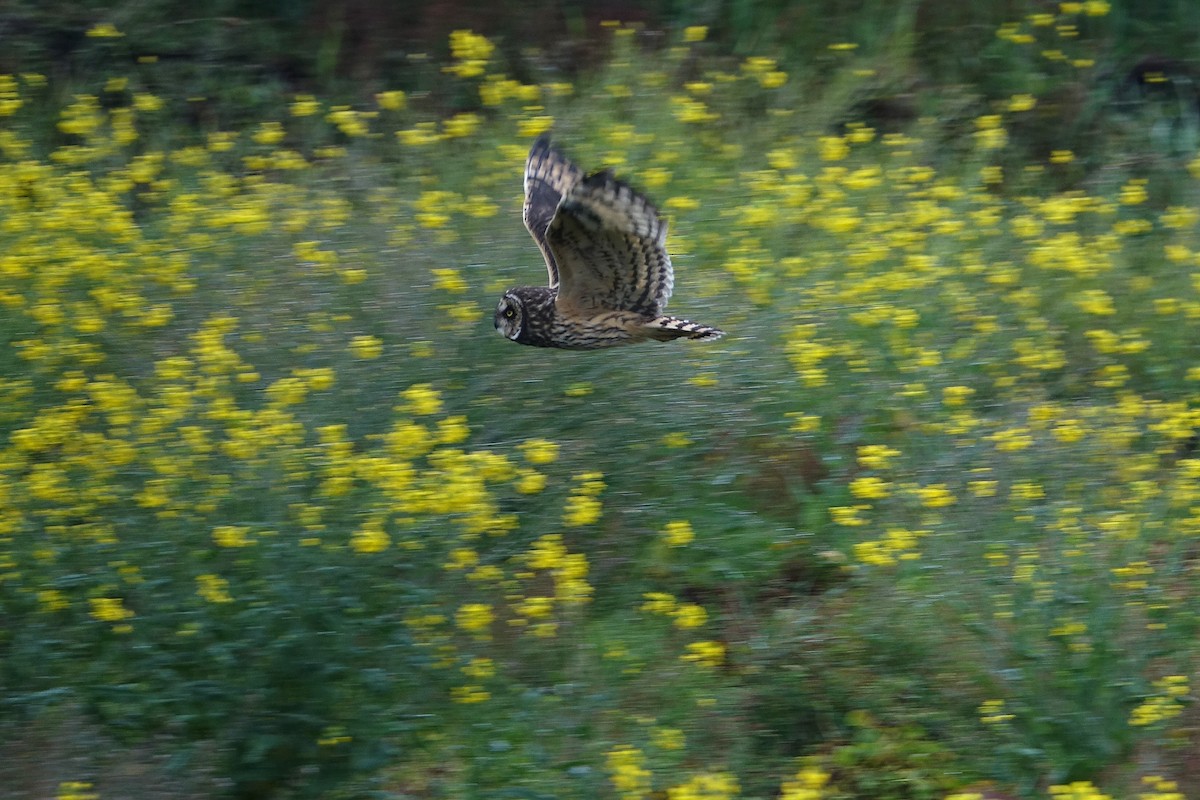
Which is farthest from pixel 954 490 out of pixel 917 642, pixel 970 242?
pixel 970 242

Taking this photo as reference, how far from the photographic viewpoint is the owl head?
4.00m

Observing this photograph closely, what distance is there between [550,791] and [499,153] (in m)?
2.90

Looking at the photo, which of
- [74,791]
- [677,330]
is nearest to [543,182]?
[677,330]

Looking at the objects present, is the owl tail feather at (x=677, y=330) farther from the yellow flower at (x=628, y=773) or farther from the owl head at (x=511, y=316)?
the yellow flower at (x=628, y=773)

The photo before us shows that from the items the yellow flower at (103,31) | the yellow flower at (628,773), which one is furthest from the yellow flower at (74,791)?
the yellow flower at (103,31)

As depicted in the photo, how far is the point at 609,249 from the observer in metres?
3.89

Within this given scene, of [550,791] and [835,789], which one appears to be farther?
[835,789]

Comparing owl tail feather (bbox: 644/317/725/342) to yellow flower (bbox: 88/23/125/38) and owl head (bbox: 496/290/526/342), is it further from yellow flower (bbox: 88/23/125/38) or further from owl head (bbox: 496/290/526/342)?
yellow flower (bbox: 88/23/125/38)

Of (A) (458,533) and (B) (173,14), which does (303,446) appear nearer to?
(A) (458,533)

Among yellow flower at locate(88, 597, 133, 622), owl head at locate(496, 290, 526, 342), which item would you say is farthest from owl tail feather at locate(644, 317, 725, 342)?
yellow flower at locate(88, 597, 133, 622)

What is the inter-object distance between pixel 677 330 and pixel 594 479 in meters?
0.56

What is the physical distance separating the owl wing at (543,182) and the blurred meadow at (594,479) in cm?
23

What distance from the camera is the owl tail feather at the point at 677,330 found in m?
3.93

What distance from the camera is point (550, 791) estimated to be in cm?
311
